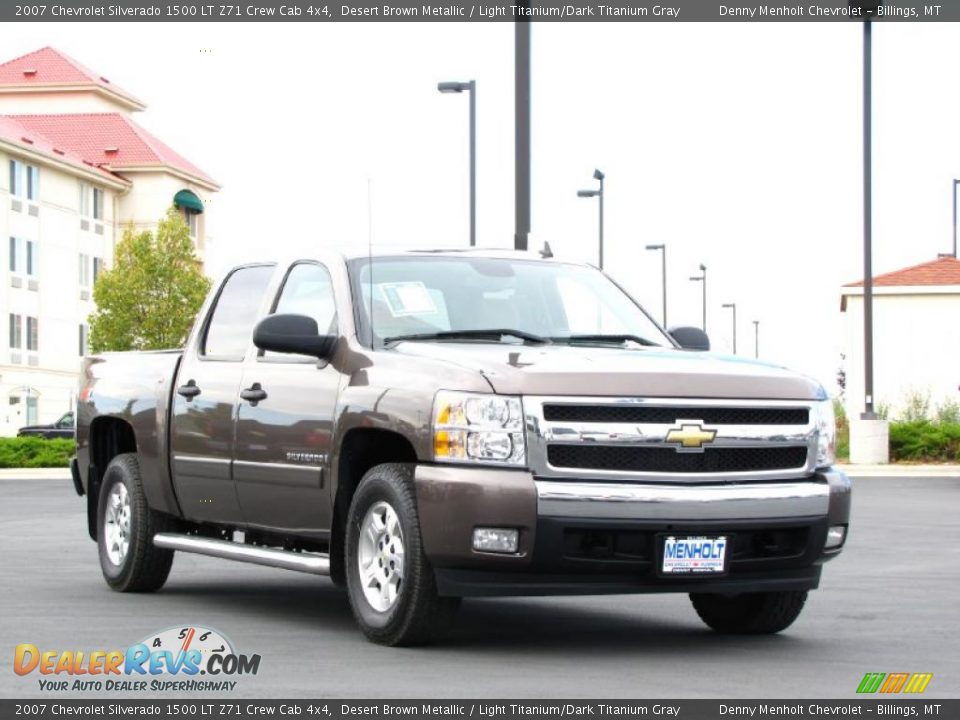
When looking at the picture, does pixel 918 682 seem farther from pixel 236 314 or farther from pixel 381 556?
pixel 236 314

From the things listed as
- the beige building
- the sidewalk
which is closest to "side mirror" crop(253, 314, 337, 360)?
the sidewalk

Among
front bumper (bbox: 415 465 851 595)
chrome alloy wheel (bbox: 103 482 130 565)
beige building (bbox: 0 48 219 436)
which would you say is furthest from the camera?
beige building (bbox: 0 48 219 436)

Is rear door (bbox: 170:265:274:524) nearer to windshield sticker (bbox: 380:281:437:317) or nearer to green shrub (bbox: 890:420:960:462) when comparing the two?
windshield sticker (bbox: 380:281:437:317)

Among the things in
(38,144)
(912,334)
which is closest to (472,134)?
(912,334)

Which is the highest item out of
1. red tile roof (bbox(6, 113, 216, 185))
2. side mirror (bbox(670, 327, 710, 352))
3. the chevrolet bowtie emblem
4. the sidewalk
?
red tile roof (bbox(6, 113, 216, 185))

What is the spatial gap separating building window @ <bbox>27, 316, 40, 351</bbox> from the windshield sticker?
73024mm

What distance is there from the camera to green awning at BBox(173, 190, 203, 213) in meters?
93.2

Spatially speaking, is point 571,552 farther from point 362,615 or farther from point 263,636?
point 263,636

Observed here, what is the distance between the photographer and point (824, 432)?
9.53m

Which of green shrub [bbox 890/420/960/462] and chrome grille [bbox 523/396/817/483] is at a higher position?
chrome grille [bbox 523/396/817/483]

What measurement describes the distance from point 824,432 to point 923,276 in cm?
4226

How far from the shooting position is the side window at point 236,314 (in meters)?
11.3

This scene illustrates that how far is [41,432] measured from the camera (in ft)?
223
